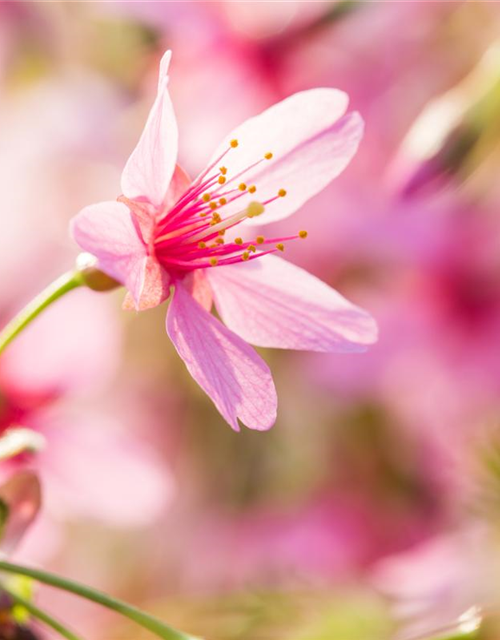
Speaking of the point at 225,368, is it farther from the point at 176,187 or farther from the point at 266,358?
the point at 266,358

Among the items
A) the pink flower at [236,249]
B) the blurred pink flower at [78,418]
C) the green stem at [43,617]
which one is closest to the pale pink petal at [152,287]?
the pink flower at [236,249]

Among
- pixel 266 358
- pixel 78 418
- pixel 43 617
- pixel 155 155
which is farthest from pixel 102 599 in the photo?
pixel 266 358

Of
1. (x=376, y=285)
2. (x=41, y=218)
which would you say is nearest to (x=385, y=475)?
(x=376, y=285)

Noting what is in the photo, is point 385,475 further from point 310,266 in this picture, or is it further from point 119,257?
point 119,257

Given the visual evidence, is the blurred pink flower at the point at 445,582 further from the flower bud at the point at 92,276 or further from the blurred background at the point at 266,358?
the flower bud at the point at 92,276

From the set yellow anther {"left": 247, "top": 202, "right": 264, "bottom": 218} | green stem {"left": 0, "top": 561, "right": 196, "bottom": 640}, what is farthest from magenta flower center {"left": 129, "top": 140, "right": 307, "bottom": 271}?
green stem {"left": 0, "top": 561, "right": 196, "bottom": 640}

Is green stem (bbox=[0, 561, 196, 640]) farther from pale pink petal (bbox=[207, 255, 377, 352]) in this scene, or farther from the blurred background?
the blurred background
